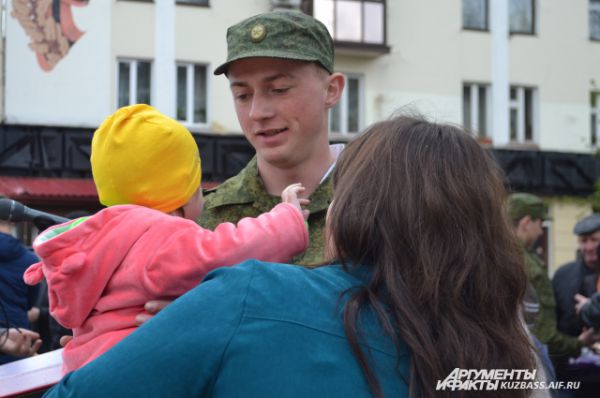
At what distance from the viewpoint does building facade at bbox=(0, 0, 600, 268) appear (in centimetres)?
2045

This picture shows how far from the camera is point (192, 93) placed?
22125 millimetres

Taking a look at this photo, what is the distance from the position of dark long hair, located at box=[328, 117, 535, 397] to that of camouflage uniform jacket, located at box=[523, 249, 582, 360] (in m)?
4.80

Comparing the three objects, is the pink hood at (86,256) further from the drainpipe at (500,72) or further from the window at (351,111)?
the drainpipe at (500,72)

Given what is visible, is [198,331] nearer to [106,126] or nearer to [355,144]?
[355,144]

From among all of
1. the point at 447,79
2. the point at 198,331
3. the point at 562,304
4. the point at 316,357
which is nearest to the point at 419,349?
the point at 316,357

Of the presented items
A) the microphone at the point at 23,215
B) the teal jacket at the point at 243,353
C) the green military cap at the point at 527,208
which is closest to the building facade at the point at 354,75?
the green military cap at the point at 527,208

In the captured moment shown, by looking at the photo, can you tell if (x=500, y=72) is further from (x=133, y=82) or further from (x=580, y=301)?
(x=580, y=301)

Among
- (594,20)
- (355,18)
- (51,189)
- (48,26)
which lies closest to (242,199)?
(51,189)

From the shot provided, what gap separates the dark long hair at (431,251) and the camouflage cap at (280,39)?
1.04 m

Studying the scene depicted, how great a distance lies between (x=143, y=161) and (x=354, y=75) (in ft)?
68.9

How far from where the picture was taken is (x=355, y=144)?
2.05 m

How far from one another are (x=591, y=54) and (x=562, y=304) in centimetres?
1926

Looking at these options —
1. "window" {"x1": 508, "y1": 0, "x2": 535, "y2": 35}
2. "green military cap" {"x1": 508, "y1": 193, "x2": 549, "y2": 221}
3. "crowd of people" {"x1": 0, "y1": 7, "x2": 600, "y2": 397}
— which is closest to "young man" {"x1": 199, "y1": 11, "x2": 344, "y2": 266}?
"crowd of people" {"x1": 0, "y1": 7, "x2": 600, "y2": 397}

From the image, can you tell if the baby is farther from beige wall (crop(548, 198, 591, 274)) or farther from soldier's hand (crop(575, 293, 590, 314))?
beige wall (crop(548, 198, 591, 274))
